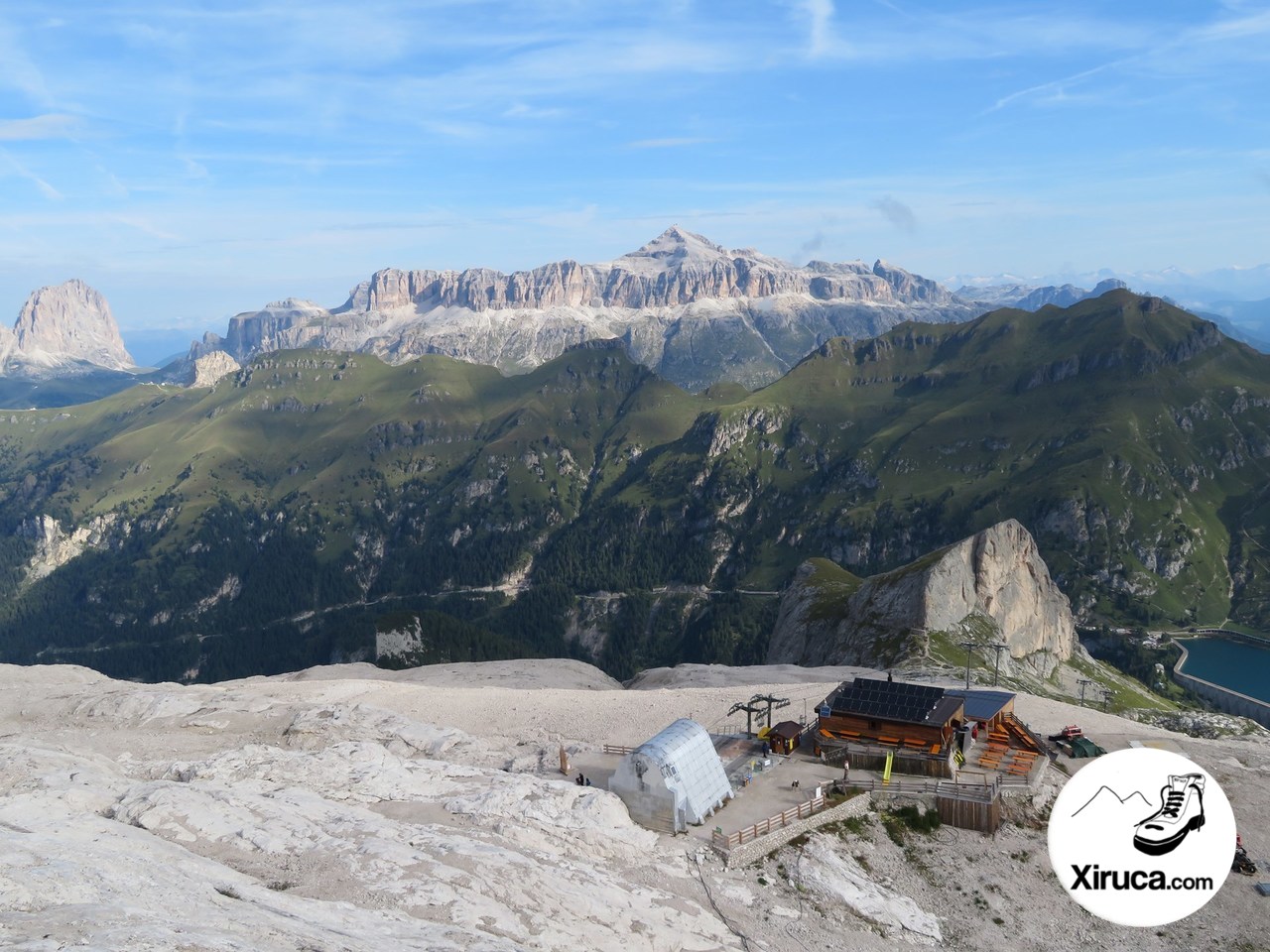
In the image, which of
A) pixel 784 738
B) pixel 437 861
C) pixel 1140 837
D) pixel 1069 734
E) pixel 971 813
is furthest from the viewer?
pixel 1069 734

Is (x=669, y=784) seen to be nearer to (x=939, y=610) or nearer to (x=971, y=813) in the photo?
(x=971, y=813)

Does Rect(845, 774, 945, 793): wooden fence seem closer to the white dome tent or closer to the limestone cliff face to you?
the white dome tent

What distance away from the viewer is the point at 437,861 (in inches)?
2056

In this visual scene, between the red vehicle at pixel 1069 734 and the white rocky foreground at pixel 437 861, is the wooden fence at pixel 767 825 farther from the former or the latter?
the red vehicle at pixel 1069 734

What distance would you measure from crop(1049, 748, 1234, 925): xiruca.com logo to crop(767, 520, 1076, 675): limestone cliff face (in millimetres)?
82153

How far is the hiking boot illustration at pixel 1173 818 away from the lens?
44844mm

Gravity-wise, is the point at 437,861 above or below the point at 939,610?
above

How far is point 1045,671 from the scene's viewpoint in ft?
527

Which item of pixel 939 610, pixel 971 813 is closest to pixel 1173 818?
pixel 971 813

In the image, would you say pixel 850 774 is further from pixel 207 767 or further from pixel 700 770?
pixel 207 767

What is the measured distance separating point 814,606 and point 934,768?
93912mm

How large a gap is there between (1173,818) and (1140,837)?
104 inches

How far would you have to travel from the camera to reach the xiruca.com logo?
44.5 meters

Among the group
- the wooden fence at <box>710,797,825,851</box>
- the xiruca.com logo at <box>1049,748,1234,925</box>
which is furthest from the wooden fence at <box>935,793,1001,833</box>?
the xiruca.com logo at <box>1049,748,1234,925</box>
